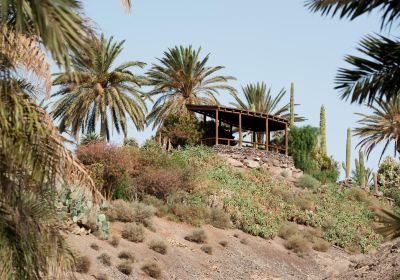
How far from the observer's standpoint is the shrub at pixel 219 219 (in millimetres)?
32156

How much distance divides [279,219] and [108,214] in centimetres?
999

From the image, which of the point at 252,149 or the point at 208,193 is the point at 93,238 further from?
the point at 252,149

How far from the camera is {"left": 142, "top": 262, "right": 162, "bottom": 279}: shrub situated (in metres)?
24.9

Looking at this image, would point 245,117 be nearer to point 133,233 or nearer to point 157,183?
point 157,183

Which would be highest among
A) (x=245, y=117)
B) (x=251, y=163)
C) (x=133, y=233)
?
A: (x=245, y=117)

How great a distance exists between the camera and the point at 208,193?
34.4 m

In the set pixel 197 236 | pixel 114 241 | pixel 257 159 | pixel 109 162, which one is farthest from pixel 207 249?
pixel 257 159

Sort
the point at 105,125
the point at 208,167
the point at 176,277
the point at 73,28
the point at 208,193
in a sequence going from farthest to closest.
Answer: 1. the point at 105,125
2. the point at 208,167
3. the point at 208,193
4. the point at 176,277
5. the point at 73,28

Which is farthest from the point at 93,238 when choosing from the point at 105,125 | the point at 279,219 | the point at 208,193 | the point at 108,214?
the point at 105,125

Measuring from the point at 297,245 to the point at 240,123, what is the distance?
13.6 meters

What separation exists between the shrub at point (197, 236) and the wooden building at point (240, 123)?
14.2 metres

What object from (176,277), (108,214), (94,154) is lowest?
(176,277)

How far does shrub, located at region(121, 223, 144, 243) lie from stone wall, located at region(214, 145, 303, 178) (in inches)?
588

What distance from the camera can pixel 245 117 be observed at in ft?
156
